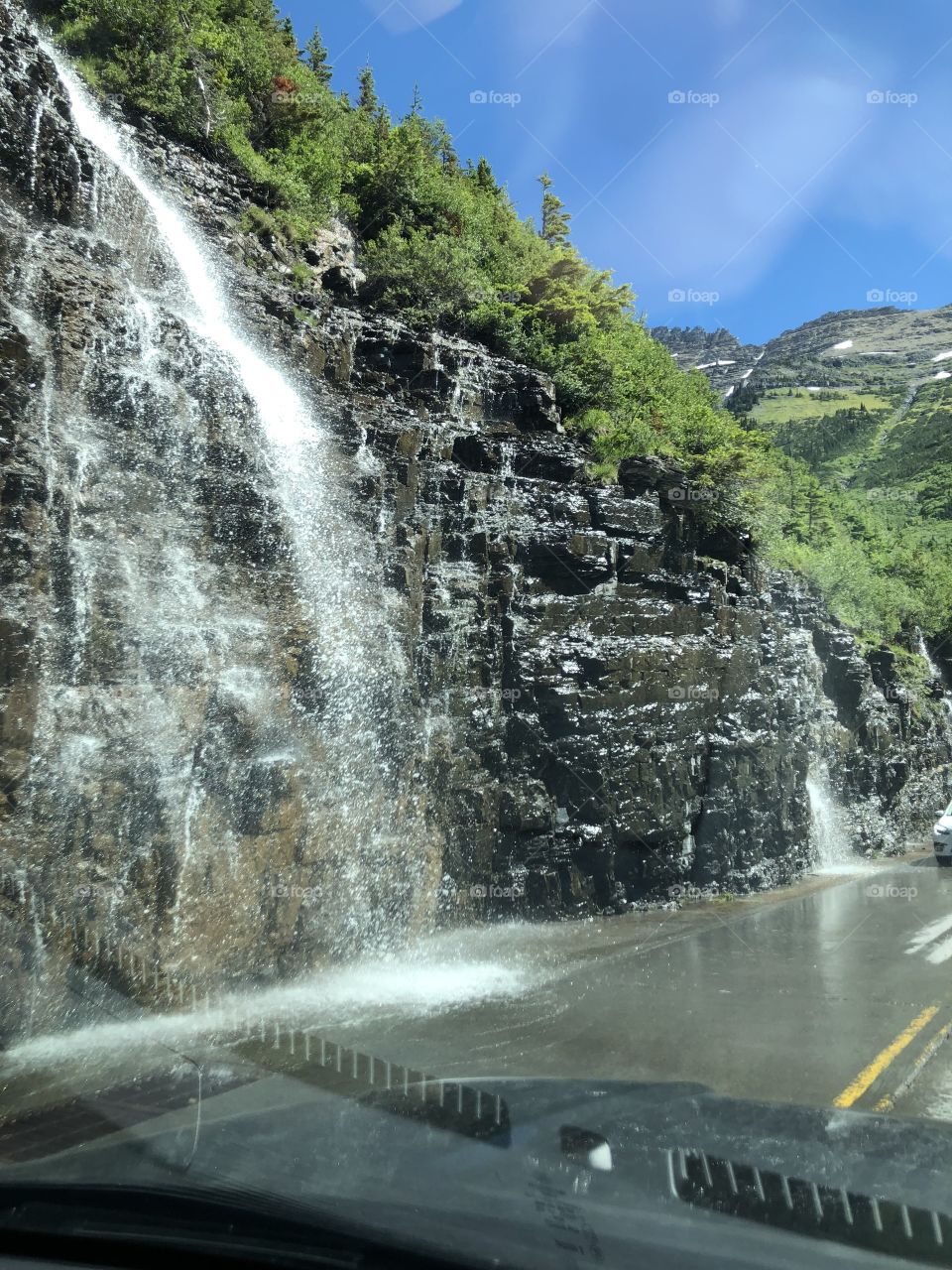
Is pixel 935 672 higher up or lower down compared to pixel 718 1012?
higher up

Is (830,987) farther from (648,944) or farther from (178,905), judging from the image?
(178,905)

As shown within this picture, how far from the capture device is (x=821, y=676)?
79.0 ft

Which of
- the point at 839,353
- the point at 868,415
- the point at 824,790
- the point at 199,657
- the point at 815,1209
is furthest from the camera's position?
the point at 839,353

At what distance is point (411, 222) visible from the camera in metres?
21.6

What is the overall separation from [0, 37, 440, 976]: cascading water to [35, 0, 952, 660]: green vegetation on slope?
5.11 meters

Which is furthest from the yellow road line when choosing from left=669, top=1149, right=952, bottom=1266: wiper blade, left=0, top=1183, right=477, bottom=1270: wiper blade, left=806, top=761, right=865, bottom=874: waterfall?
left=806, top=761, right=865, bottom=874: waterfall

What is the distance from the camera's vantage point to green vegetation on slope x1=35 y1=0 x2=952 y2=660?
18312mm

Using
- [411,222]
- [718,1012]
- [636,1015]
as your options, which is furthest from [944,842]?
[411,222]

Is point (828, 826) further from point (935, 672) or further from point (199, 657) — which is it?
point (199, 657)

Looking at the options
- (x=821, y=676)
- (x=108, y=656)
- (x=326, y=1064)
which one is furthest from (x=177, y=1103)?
(x=821, y=676)

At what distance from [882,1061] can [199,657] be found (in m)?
8.10

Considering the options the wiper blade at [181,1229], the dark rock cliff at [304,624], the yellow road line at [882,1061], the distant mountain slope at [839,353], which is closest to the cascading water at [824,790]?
the dark rock cliff at [304,624]

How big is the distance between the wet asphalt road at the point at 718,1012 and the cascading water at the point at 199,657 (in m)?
2.28

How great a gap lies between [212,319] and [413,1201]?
1411 centimetres
